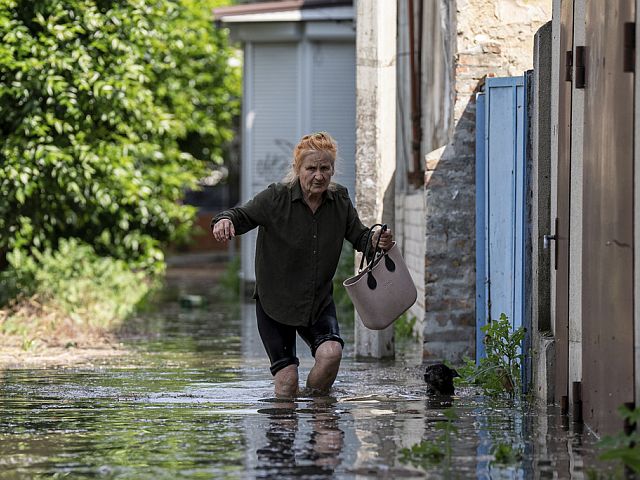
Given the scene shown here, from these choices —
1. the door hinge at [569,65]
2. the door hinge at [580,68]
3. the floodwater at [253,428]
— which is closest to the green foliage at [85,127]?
the floodwater at [253,428]

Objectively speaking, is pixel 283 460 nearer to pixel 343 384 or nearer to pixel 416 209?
pixel 343 384

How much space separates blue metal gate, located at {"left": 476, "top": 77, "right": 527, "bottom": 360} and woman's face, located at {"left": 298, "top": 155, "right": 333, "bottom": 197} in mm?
1454

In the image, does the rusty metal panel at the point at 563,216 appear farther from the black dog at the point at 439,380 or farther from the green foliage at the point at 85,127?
the green foliage at the point at 85,127

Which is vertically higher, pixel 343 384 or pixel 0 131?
pixel 0 131

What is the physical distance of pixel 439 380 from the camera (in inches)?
338

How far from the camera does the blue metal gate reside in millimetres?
9234

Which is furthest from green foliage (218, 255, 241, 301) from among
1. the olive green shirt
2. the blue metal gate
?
the olive green shirt

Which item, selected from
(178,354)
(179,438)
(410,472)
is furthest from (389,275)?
(178,354)

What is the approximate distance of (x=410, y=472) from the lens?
590 cm

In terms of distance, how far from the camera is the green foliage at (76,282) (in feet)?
48.9

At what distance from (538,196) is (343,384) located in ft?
6.79

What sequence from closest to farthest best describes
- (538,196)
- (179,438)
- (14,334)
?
(179,438) → (538,196) → (14,334)

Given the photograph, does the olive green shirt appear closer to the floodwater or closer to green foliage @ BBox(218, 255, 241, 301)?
the floodwater

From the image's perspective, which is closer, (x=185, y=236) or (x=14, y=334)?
(x=14, y=334)
